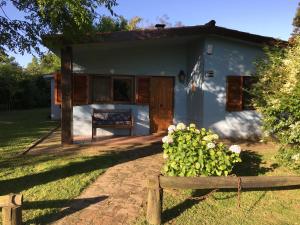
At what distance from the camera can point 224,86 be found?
1218cm

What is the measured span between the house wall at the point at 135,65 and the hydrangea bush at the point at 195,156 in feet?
21.8

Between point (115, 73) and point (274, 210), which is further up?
point (115, 73)

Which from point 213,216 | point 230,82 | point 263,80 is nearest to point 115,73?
point 230,82

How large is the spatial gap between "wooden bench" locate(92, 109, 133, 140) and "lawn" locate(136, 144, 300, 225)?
6.04 metres

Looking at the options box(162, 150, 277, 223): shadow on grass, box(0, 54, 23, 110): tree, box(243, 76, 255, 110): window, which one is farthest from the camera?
box(0, 54, 23, 110): tree

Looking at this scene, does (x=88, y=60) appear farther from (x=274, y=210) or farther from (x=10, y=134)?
(x=274, y=210)

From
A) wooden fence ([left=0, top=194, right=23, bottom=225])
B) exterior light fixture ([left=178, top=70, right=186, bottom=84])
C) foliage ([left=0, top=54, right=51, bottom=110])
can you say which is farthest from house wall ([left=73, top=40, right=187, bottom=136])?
foliage ([left=0, top=54, right=51, bottom=110])

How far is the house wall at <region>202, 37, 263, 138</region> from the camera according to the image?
11938 millimetres

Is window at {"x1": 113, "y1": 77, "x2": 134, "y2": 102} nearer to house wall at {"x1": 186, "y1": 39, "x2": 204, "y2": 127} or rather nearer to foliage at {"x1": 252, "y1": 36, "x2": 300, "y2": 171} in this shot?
house wall at {"x1": 186, "y1": 39, "x2": 204, "y2": 127}

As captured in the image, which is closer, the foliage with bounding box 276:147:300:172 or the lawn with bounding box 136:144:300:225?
the lawn with bounding box 136:144:300:225

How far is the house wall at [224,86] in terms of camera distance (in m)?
11.9

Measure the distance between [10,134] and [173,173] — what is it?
962 centimetres

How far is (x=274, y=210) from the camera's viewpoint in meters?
5.87

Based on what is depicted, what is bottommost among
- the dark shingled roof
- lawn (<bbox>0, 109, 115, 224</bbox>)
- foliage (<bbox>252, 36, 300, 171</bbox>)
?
lawn (<bbox>0, 109, 115, 224</bbox>)
